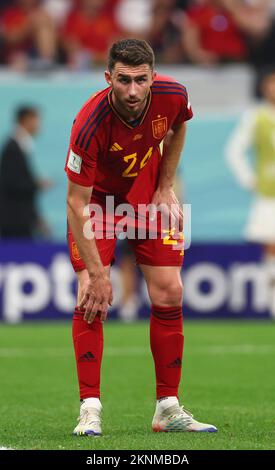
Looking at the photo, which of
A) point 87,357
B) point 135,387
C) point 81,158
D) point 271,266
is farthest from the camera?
point 271,266

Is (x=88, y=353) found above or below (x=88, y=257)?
below

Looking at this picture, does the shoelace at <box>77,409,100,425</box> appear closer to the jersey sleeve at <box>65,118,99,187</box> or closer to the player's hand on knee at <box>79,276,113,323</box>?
the player's hand on knee at <box>79,276,113,323</box>

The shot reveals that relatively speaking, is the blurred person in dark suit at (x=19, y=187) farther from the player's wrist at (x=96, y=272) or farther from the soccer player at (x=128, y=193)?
the player's wrist at (x=96, y=272)

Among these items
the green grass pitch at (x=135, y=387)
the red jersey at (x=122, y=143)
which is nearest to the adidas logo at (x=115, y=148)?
the red jersey at (x=122, y=143)

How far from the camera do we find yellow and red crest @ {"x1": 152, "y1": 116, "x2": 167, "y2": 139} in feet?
20.8

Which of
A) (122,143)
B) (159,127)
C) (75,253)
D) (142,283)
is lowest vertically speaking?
(75,253)

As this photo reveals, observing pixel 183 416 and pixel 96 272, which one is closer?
pixel 96 272

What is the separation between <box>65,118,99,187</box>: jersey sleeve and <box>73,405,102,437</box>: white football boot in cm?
121

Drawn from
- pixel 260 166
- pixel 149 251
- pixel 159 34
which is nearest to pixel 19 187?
pixel 260 166

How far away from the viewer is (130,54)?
5.92 metres

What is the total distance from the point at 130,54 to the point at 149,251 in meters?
1.18

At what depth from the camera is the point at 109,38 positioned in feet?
52.7

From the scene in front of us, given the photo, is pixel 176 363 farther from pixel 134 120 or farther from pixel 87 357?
pixel 134 120

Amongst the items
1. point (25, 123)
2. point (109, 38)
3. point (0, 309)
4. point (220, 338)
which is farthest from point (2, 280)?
point (109, 38)
